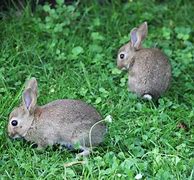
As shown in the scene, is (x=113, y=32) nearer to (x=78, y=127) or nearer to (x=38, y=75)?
(x=38, y=75)

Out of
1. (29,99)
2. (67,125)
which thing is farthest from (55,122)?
(29,99)

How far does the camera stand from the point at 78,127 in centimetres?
539

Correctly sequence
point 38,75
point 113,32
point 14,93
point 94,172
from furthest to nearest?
Result: point 113,32 → point 38,75 → point 14,93 → point 94,172

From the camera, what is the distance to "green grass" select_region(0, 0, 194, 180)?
16.9 ft

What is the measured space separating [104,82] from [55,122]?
49.9 inches

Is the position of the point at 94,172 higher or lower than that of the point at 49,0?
lower

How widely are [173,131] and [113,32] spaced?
209 cm

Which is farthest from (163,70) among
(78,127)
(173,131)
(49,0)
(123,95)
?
(49,0)

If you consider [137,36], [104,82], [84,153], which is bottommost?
[84,153]

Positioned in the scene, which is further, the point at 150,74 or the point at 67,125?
the point at 150,74

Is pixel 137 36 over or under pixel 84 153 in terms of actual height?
over

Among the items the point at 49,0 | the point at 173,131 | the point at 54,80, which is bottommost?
the point at 173,131

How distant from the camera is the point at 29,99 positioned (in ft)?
18.3

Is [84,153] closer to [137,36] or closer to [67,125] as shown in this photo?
[67,125]
